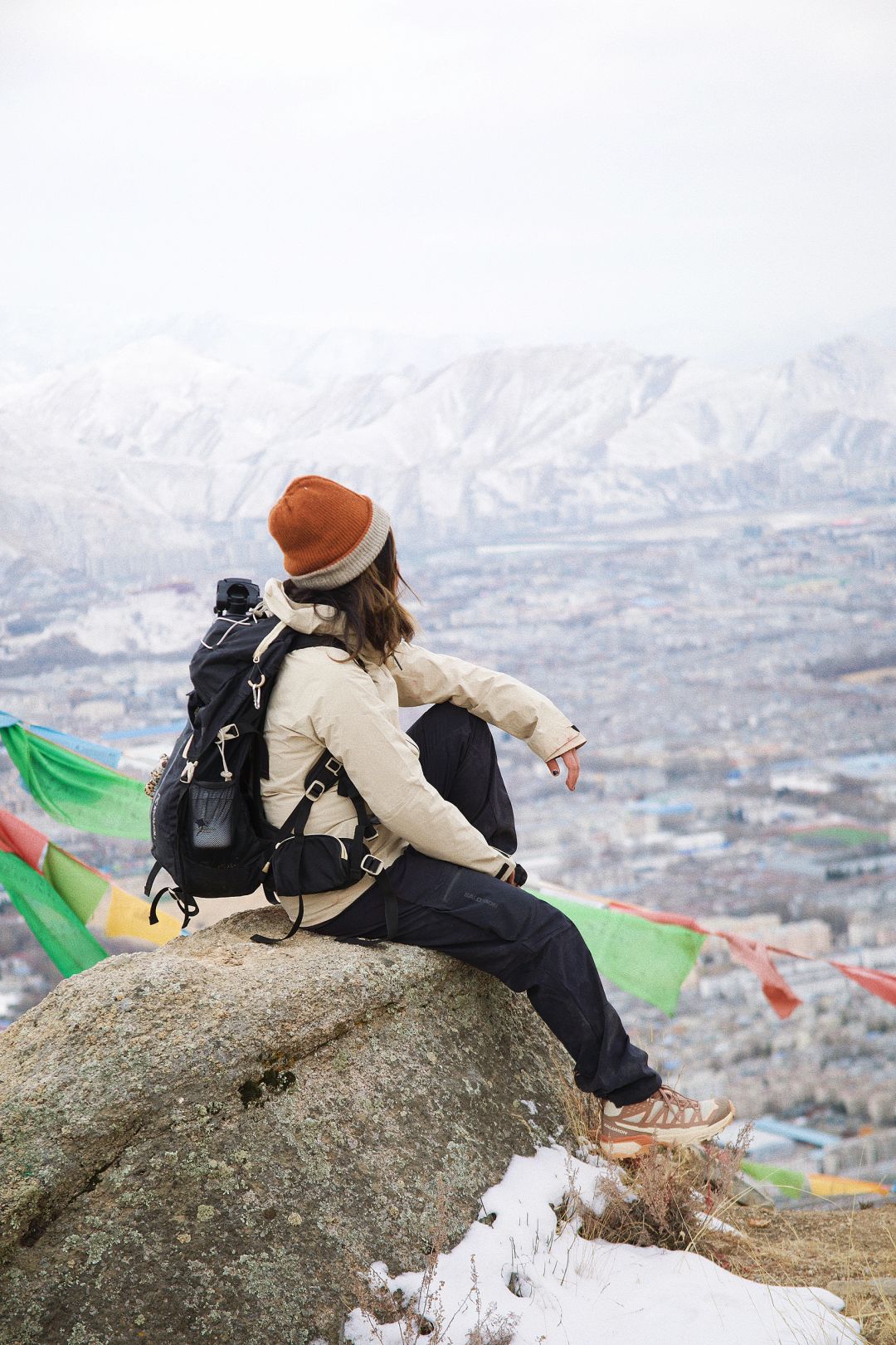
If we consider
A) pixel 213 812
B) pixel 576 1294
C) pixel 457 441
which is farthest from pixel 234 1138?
pixel 457 441

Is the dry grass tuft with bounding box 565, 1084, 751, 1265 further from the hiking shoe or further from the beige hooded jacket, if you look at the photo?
the beige hooded jacket

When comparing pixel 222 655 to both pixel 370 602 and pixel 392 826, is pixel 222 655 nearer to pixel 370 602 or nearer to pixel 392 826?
pixel 370 602

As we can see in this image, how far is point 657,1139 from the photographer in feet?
9.99

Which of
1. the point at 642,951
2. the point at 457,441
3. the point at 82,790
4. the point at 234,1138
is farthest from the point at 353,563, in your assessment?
the point at 457,441

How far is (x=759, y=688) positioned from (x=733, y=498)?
3251cm

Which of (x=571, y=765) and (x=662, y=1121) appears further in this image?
(x=571, y=765)

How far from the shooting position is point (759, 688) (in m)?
66.2

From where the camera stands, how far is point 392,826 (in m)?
2.88

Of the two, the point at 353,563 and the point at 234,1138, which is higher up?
the point at 353,563

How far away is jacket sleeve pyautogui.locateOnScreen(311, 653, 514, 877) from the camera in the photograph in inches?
111

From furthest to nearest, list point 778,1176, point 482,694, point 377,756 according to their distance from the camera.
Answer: point 778,1176 → point 482,694 → point 377,756

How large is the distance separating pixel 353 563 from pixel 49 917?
10.1 ft

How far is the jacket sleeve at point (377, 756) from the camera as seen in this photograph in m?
2.82

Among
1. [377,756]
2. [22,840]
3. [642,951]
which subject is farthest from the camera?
[642,951]
